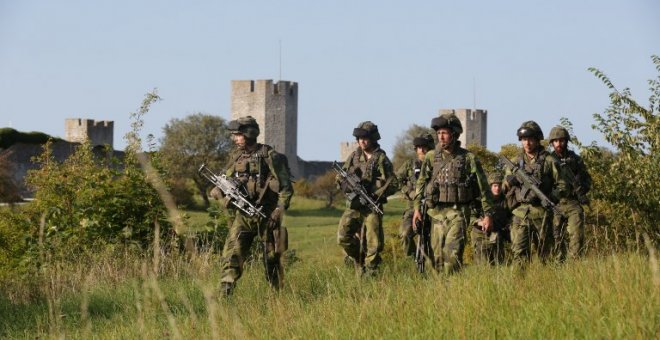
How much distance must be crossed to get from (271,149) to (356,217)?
9.50ft

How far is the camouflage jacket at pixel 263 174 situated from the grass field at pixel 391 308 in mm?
837

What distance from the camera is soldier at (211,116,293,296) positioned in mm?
11766

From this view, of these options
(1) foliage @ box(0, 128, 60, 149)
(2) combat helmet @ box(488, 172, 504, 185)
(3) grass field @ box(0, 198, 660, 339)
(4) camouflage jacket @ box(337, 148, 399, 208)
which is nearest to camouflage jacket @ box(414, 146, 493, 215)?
(3) grass field @ box(0, 198, 660, 339)

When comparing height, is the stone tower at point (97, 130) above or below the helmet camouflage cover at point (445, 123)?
above

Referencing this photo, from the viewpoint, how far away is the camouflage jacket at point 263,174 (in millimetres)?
11844

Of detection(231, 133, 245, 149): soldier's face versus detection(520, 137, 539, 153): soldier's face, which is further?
detection(520, 137, 539, 153): soldier's face

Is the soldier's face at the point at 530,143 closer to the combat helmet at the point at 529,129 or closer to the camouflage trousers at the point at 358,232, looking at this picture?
the combat helmet at the point at 529,129

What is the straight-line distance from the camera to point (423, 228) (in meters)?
13.3

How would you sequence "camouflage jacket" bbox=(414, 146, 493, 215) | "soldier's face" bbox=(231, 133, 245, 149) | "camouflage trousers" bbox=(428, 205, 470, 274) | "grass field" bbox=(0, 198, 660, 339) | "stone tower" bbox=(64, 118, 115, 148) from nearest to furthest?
"grass field" bbox=(0, 198, 660, 339) < "camouflage trousers" bbox=(428, 205, 470, 274) < "soldier's face" bbox=(231, 133, 245, 149) < "camouflage jacket" bbox=(414, 146, 493, 215) < "stone tower" bbox=(64, 118, 115, 148)

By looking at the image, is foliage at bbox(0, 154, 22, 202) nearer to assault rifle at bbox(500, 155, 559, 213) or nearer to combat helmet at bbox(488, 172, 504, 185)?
combat helmet at bbox(488, 172, 504, 185)

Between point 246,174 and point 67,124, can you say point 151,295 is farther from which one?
point 67,124

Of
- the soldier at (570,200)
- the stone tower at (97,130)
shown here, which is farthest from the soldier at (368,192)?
the stone tower at (97,130)

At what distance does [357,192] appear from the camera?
14.5m

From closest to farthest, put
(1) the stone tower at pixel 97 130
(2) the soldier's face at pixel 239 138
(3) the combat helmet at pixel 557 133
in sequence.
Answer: (2) the soldier's face at pixel 239 138
(3) the combat helmet at pixel 557 133
(1) the stone tower at pixel 97 130
